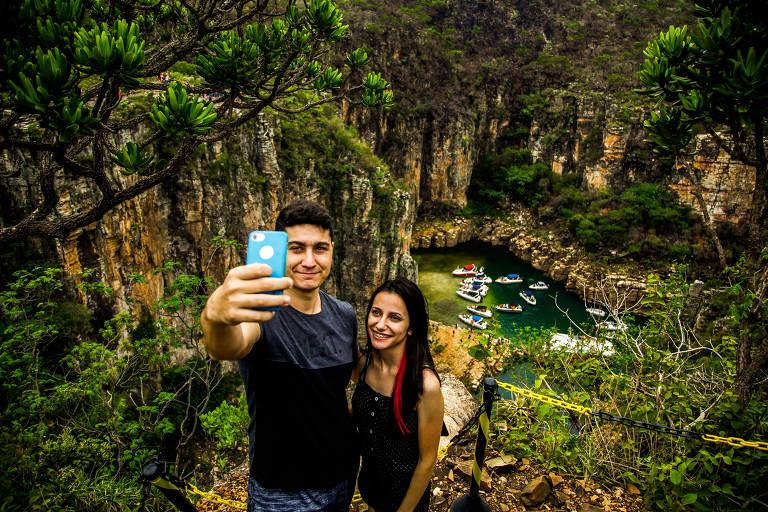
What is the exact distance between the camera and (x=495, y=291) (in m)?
23.5

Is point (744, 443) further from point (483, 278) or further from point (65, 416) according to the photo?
point (483, 278)

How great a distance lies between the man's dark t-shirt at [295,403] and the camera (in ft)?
5.03

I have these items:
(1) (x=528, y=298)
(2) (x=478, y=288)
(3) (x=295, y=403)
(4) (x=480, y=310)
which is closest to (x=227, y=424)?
(3) (x=295, y=403)

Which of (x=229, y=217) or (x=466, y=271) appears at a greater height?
(x=229, y=217)

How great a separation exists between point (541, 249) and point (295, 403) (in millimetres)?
29436

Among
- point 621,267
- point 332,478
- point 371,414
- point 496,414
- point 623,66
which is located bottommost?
point 621,267

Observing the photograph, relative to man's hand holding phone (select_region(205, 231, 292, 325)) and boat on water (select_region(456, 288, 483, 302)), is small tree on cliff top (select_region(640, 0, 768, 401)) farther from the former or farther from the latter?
boat on water (select_region(456, 288, 483, 302))

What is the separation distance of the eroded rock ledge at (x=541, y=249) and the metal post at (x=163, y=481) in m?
22.0

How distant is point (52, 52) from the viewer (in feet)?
5.23

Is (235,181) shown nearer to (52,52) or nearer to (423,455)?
(52,52)

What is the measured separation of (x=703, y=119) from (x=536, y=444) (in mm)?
2997

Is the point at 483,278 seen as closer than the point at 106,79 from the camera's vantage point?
No

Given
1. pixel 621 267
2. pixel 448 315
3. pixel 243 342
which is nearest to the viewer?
pixel 243 342

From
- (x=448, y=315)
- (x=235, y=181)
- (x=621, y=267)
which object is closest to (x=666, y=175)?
(x=621, y=267)
